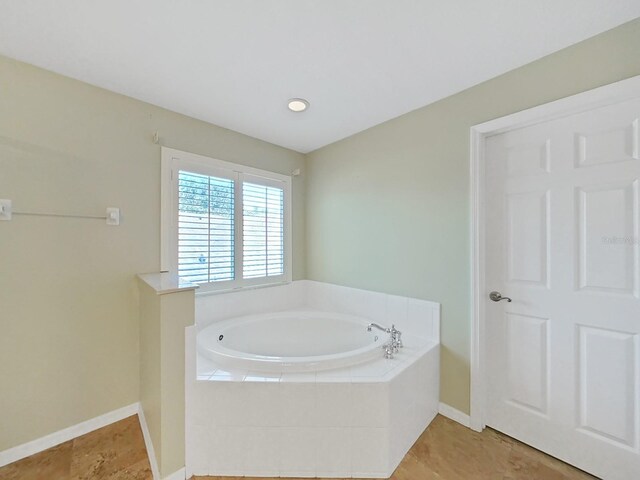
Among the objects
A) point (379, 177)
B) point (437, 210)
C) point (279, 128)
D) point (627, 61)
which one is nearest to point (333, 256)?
point (379, 177)

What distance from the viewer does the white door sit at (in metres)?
1.33

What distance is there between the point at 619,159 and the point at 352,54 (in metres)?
1.46

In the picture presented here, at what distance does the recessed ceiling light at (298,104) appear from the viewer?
198cm

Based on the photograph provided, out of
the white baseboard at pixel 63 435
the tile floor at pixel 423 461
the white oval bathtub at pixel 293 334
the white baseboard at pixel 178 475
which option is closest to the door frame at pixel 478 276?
the tile floor at pixel 423 461

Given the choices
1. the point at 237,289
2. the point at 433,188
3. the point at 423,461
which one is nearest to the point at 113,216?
the point at 237,289

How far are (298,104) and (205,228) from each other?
1256 mm

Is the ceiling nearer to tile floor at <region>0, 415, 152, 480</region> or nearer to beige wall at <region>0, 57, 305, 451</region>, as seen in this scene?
beige wall at <region>0, 57, 305, 451</region>

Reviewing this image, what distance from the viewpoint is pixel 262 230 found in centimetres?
273

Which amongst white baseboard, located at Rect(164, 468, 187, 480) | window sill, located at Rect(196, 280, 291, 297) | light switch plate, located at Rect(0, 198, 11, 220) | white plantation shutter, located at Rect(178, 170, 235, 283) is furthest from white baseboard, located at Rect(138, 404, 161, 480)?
light switch plate, located at Rect(0, 198, 11, 220)

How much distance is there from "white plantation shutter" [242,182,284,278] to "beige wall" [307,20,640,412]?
0.55 meters

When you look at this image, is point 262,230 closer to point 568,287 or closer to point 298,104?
point 298,104

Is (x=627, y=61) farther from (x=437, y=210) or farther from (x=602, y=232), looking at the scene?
(x=437, y=210)

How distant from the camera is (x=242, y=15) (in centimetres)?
127

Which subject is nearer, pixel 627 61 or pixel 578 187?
pixel 627 61
